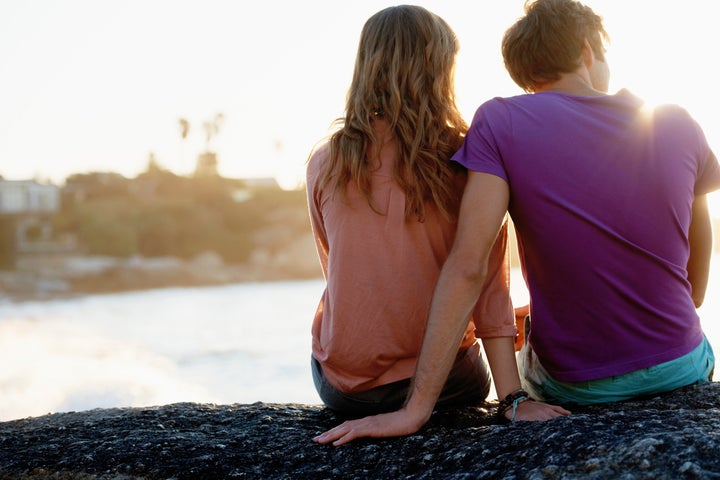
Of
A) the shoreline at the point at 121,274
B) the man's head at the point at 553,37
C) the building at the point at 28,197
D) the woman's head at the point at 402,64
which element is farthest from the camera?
the building at the point at 28,197

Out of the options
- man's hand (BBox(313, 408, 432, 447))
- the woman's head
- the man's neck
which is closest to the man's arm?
the man's neck

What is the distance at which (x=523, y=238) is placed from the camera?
2.04 metres

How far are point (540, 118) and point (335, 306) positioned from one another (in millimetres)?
747

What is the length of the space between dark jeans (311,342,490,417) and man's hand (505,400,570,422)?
0.26 m

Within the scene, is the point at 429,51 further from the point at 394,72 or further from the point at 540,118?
the point at 540,118

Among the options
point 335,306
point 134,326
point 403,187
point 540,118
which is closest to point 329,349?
point 335,306

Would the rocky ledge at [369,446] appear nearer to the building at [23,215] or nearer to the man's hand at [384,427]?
the man's hand at [384,427]

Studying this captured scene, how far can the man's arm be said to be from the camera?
2.12 m

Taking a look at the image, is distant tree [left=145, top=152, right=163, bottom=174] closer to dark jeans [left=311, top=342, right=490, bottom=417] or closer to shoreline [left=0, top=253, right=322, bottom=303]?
shoreline [left=0, top=253, right=322, bottom=303]

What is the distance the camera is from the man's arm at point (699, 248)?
2123mm

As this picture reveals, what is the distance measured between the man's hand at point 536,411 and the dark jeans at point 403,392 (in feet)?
0.85

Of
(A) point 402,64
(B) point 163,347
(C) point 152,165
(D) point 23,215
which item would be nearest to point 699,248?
(A) point 402,64

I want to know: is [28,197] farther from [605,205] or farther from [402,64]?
[605,205]

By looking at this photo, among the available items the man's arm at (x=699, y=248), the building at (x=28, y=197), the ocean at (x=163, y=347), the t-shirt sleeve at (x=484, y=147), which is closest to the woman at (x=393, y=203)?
the t-shirt sleeve at (x=484, y=147)
